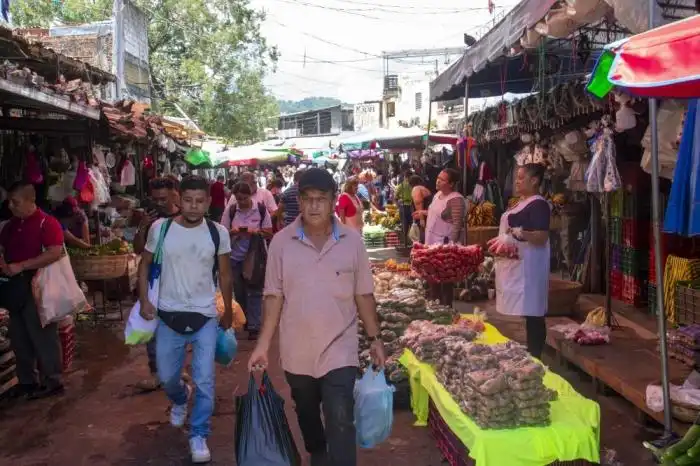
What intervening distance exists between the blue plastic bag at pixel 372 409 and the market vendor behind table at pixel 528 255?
95.0 inches

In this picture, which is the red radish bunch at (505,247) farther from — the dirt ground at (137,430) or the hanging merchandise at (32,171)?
the hanging merchandise at (32,171)

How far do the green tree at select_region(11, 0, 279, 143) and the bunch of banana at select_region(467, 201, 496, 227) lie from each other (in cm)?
2222

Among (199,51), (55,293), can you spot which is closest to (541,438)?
(55,293)

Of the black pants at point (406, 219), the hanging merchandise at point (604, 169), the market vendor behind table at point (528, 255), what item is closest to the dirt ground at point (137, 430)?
the market vendor behind table at point (528, 255)

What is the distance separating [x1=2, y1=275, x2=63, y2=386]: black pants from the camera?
6.25 metres

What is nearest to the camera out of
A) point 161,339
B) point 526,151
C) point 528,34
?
point 161,339

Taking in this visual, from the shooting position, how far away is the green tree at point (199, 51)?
105 feet

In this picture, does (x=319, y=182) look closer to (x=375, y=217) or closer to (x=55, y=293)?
(x=55, y=293)

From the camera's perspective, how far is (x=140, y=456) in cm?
512

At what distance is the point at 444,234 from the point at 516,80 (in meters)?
4.45

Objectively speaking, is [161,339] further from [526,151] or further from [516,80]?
[516,80]

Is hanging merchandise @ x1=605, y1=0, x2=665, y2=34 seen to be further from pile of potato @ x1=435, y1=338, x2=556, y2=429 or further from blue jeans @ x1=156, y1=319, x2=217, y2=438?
blue jeans @ x1=156, y1=319, x2=217, y2=438

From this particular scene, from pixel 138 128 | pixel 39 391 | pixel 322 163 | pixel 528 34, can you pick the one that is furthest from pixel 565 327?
pixel 322 163

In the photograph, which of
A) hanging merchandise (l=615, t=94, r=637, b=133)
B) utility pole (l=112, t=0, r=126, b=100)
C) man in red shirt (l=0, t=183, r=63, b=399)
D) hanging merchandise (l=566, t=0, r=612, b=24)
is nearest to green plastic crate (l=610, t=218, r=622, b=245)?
hanging merchandise (l=615, t=94, r=637, b=133)
